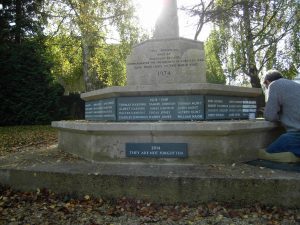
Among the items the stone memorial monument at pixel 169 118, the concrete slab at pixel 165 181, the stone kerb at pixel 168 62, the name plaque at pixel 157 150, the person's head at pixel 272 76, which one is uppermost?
the stone kerb at pixel 168 62

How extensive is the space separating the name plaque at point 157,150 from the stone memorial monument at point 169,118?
15 mm

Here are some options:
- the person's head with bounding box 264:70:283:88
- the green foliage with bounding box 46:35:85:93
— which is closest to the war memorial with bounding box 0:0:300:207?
the person's head with bounding box 264:70:283:88

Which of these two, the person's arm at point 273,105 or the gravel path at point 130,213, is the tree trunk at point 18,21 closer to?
the gravel path at point 130,213

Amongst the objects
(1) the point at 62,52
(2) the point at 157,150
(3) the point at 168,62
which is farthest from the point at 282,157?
(1) the point at 62,52

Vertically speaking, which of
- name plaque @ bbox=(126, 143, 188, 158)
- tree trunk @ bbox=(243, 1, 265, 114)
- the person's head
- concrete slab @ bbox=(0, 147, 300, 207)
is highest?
tree trunk @ bbox=(243, 1, 265, 114)

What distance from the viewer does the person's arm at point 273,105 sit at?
5.72 m

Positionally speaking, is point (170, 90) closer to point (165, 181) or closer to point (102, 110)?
point (102, 110)

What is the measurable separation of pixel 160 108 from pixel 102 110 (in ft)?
4.34

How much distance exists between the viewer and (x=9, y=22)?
2077 cm

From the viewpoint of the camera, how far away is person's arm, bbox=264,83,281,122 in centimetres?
572

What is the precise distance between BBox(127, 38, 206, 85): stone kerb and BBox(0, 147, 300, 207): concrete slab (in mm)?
2055

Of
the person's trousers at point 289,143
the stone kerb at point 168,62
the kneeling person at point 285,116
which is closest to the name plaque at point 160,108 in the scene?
the stone kerb at point 168,62

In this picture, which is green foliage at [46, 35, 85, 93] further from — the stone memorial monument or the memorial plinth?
the memorial plinth

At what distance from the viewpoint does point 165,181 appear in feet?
15.2
